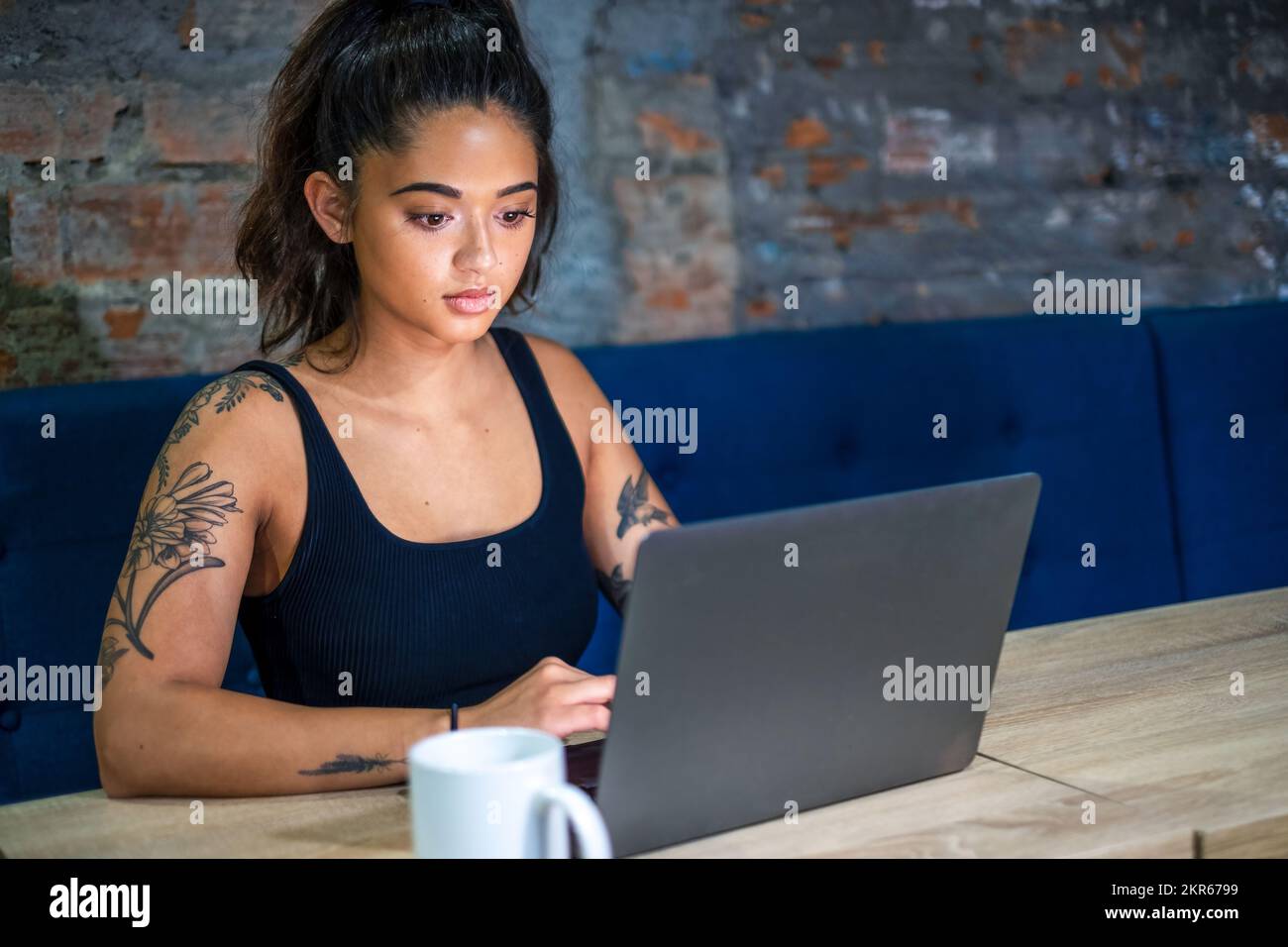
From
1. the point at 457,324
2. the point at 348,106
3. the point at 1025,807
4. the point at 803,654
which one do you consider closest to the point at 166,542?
the point at 457,324

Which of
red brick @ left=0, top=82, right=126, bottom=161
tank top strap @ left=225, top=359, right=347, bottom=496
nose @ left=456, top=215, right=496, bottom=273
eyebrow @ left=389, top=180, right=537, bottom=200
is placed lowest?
tank top strap @ left=225, top=359, right=347, bottom=496

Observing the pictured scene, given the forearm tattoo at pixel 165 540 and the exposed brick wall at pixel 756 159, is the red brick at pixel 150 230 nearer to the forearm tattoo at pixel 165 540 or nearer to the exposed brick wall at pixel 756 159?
the exposed brick wall at pixel 756 159

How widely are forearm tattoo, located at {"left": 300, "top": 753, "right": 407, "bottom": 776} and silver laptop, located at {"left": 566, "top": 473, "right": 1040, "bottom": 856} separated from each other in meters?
0.13

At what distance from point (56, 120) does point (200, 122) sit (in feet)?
0.51

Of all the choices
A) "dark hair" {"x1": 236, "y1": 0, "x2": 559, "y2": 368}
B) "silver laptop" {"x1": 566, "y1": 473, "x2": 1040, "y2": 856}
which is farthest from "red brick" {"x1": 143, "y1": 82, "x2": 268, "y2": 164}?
"silver laptop" {"x1": 566, "y1": 473, "x2": 1040, "y2": 856}

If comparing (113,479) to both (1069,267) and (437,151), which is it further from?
(1069,267)

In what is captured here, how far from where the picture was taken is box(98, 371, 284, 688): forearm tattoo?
109cm

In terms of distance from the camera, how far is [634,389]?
67.4 inches

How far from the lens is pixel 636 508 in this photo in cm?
148

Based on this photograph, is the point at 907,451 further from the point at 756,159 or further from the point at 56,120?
the point at 56,120

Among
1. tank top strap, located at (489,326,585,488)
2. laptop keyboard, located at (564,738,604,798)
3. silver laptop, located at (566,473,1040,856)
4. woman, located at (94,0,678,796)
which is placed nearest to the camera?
silver laptop, located at (566,473,1040,856)

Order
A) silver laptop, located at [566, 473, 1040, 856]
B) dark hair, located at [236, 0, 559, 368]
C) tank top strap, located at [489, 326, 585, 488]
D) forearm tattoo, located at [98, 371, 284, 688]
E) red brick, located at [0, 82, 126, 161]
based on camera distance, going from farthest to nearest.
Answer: red brick, located at [0, 82, 126, 161]
tank top strap, located at [489, 326, 585, 488]
dark hair, located at [236, 0, 559, 368]
forearm tattoo, located at [98, 371, 284, 688]
silver laptop, located at [566, 473, 1040, 856]

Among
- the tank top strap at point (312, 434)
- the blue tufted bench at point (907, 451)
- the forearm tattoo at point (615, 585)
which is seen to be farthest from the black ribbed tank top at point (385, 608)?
the blue tufted bench at point (907, 451)

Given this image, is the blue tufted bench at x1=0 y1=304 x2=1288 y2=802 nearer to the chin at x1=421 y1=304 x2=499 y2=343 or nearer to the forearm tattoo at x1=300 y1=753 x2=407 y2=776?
the chin at x1=421 y1=304 x2=499 y2=343
